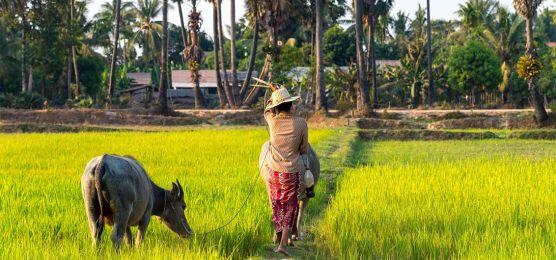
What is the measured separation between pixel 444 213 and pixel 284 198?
154 centimetres

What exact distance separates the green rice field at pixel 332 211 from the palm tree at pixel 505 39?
27075 millimetres

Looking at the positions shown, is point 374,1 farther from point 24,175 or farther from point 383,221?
point 383,221

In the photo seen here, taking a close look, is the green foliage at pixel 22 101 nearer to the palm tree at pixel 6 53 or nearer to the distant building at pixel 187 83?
the palm tree at pixel 6 53

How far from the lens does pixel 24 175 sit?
9766 mm

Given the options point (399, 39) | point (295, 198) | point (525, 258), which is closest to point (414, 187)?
point (295, 198)

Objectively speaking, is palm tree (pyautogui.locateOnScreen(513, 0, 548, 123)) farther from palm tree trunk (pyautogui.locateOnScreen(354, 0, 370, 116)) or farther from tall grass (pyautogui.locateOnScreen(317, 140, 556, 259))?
tall grass (pyautogui.locateOnScreen(317, 140, 556, 259))

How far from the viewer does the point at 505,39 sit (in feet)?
127

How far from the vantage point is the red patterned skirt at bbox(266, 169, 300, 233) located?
5.48 m

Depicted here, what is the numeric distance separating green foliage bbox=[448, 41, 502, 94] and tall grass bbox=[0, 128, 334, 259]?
76.6 ft

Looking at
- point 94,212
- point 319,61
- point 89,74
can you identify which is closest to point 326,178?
point 94,212

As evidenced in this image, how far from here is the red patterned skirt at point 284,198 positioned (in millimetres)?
5477

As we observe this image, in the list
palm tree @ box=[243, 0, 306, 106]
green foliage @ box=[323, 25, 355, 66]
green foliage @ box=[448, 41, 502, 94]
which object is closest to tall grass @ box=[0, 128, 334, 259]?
palm tree @ box=[243, 0, 306, 106]

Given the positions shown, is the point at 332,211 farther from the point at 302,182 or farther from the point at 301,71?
the point at 301,71

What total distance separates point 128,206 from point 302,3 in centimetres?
3287
